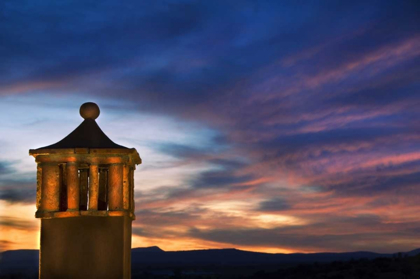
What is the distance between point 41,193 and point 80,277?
4.54 feet

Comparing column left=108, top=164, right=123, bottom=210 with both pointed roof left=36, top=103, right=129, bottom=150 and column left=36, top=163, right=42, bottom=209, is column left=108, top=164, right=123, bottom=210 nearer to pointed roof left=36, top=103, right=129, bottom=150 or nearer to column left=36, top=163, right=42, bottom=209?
pointed roof left=36, top=103, right=129, bottom=150

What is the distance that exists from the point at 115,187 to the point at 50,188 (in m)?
0.97

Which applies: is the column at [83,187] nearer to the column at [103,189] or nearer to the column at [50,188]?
the column at [103,189]

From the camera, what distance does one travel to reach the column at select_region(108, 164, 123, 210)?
32.8ft

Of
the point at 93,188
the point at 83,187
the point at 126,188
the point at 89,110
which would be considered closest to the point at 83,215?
the point at 93,188

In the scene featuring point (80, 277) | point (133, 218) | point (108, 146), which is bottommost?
point (80, 277)

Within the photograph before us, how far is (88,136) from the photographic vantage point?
34.1 ft

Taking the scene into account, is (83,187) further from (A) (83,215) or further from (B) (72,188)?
(A) (83,215)

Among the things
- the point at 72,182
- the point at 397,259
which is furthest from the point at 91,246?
the point at 397,259

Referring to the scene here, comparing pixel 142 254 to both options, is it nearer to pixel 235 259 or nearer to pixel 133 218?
pixel 235 259

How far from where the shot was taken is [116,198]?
10.0 meters

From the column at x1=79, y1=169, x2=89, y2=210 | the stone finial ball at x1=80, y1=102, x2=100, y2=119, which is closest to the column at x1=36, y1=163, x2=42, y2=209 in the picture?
the column at x1=79, y1=169, x2=89, y2=210

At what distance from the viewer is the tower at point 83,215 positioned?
32.4 feet

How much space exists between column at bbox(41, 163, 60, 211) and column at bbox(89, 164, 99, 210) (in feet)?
1.64
